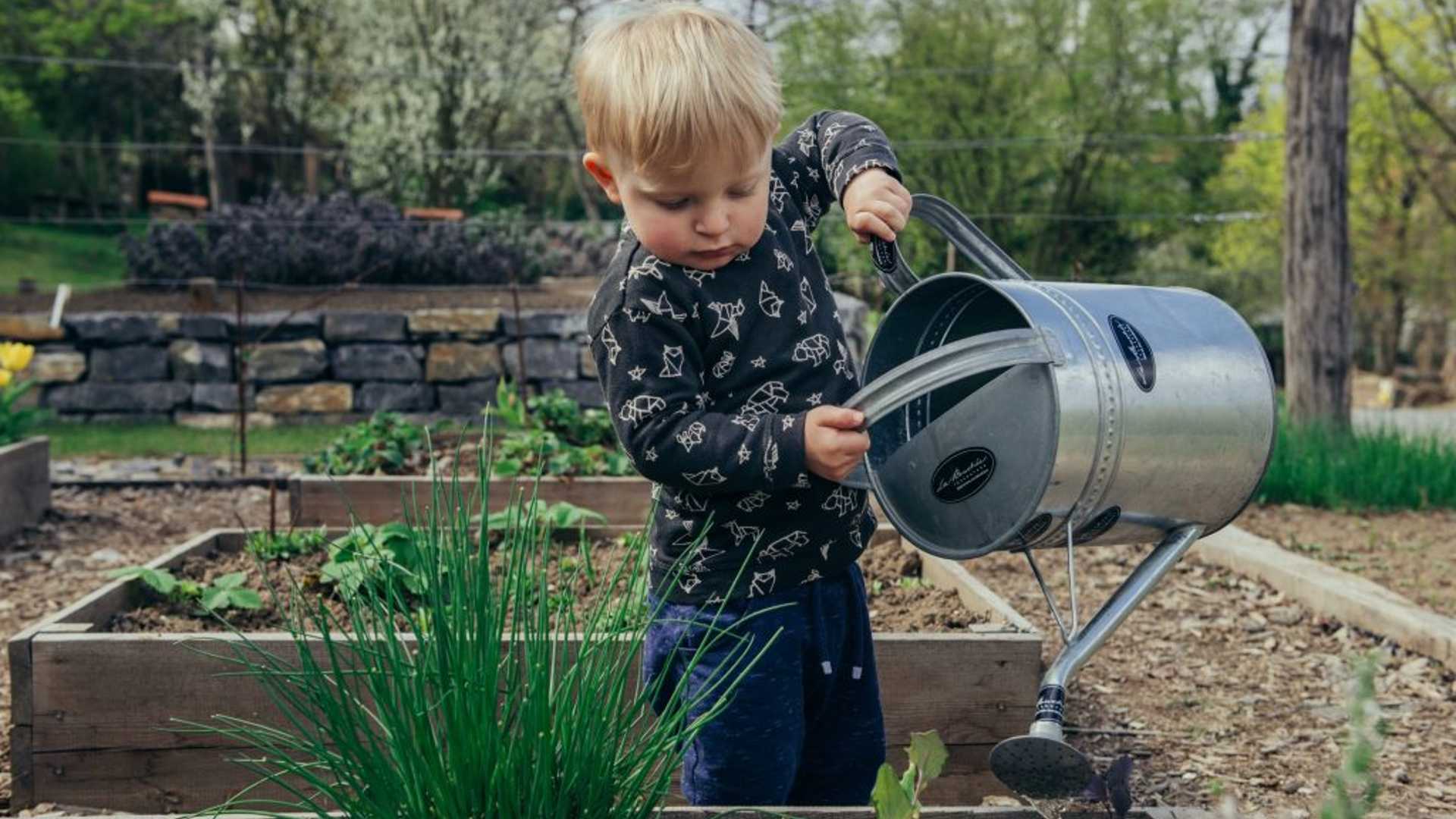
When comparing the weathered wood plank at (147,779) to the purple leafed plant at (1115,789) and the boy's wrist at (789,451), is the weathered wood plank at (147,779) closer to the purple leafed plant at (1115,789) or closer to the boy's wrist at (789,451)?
the boy's wrist at (789,451)

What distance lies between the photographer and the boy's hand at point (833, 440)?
1.57m

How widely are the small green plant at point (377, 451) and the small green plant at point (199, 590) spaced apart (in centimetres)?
138

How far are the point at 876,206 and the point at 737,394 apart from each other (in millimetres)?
310

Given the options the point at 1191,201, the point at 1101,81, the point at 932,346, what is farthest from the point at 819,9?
the point at 932,346

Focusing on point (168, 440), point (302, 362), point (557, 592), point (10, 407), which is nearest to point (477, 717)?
point (557, 592)

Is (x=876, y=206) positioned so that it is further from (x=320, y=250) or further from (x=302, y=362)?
(x=320, y=250)

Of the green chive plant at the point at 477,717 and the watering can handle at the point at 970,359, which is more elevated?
the watering can handle at the point at 970,359

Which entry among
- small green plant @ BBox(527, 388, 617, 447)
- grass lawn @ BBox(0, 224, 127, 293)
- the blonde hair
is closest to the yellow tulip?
small green plant @ BBox(527, 388, 617, 447)

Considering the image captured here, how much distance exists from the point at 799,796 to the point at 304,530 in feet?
6.43

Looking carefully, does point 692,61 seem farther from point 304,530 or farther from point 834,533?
point 304,530

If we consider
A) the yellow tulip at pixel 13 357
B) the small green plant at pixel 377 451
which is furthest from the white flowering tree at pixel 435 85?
the small green plant at pixel 377 451

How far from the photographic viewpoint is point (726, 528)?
1844mm

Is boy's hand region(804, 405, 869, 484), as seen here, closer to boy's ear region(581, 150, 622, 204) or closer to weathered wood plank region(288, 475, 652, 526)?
boy's ear region(581, 150, 622, 204)

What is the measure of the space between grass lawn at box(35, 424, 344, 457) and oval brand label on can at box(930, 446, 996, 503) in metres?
6.26
